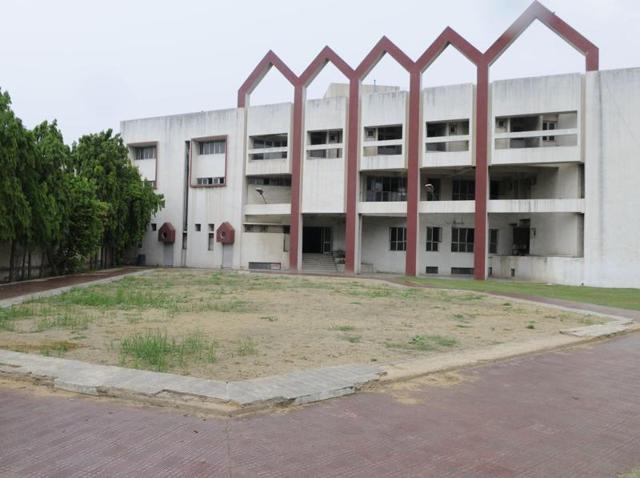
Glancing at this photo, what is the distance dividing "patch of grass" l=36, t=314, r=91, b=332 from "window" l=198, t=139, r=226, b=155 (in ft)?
83.4

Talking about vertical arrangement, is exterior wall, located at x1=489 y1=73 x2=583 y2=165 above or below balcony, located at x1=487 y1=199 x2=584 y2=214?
above

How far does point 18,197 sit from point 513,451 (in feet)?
68.7

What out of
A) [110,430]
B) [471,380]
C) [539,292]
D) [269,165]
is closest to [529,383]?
[471,380]

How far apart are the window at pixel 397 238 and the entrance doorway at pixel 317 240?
4.91 meters

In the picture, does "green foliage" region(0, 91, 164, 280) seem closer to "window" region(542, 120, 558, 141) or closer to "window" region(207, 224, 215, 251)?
"window" region(207, 224, 215, 251)

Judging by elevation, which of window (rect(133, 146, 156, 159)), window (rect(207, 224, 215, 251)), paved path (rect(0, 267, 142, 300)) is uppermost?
window (rect(133, 146, 156, 159))

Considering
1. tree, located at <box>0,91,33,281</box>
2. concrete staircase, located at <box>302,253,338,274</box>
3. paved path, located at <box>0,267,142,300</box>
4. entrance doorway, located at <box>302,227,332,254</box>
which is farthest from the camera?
entrance doorway, located at <box>302,227,332,254</box>

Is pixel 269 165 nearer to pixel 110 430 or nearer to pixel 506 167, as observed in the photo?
pixel 506 167

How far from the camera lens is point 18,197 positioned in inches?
810

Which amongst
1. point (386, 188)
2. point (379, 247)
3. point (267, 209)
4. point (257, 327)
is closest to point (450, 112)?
point (386, 188)

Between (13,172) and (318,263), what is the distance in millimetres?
19525

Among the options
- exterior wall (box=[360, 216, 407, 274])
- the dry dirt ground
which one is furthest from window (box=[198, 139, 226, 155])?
the dry dirt ground

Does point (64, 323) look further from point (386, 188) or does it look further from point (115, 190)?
point (386, 188)

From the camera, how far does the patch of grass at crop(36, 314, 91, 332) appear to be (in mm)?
10860
